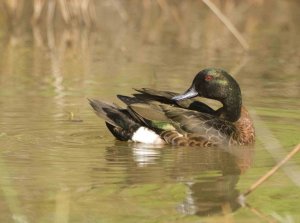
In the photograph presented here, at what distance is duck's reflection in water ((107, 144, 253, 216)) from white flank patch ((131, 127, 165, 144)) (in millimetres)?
92

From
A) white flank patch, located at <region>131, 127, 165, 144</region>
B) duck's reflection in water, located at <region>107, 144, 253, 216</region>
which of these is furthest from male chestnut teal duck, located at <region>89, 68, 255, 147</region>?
duck's reflection in water, located at <region>107, 144, 253, 216</region>

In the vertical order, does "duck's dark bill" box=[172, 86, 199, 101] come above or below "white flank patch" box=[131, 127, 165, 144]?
above

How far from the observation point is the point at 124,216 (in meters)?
5.80

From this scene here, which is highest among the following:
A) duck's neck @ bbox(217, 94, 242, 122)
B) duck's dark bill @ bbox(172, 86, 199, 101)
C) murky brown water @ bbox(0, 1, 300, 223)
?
duck's dark bill @ bbox(172, 86, 199, 101)

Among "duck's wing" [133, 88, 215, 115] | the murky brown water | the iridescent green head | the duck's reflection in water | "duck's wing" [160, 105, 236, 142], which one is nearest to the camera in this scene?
the murky brown water

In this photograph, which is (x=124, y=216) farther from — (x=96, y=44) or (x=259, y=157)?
(x=96, y=44)

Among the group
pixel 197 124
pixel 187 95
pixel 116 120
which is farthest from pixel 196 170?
pixel 187 95

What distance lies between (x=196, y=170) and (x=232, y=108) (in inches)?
56.1

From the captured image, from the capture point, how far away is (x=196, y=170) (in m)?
7.23

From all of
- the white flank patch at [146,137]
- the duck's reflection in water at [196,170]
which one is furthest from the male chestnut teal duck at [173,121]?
the duck's reflection in water at [196,170]

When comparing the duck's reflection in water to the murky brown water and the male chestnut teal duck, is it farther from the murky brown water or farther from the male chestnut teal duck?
the male chestnut teal duck

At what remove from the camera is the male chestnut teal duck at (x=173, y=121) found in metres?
8.16

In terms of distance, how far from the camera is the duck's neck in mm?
8508

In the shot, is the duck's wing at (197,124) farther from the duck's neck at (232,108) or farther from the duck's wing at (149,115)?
the duck's neck at (232,108)
